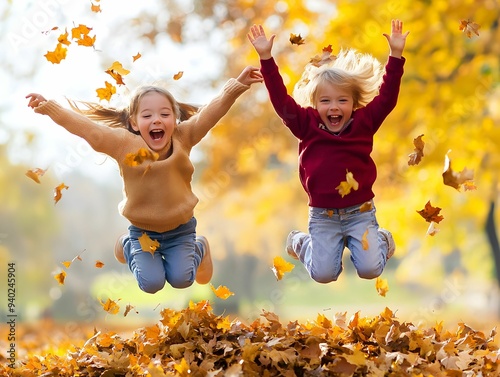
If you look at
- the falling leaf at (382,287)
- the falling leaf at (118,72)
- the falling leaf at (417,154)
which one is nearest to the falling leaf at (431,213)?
the falling leaf at (417,154)

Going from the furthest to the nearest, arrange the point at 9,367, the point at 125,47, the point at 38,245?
the point at 38,245 → the point at 125,47 → the point at 9,367

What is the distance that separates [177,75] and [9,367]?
89.0 inches

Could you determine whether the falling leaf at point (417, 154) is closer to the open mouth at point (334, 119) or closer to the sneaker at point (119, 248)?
the open mouth at point (334, 119)

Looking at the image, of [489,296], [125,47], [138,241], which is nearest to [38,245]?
[125,47]

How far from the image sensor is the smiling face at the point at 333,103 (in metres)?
4.96

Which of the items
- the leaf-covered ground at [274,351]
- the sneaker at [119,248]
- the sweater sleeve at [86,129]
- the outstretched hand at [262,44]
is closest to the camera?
the leaf-covered ground at [274,351]

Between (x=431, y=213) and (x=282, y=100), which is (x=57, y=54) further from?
(x=431, y=213)

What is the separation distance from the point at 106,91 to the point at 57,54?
1.39ft

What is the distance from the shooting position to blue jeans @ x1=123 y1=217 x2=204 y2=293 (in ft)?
16.4

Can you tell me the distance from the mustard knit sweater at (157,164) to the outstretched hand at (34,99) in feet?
0.23

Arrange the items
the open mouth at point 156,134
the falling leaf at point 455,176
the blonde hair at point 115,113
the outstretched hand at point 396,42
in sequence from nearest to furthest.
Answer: the falling leaf at point 455,176
the outstretched hand at point 396,42
the open mouth at point 156,134
the blonde hair at point 115,113

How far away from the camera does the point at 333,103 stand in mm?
4949

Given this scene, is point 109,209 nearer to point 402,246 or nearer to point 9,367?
point 402,246

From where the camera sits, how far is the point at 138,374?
4.22 metres
